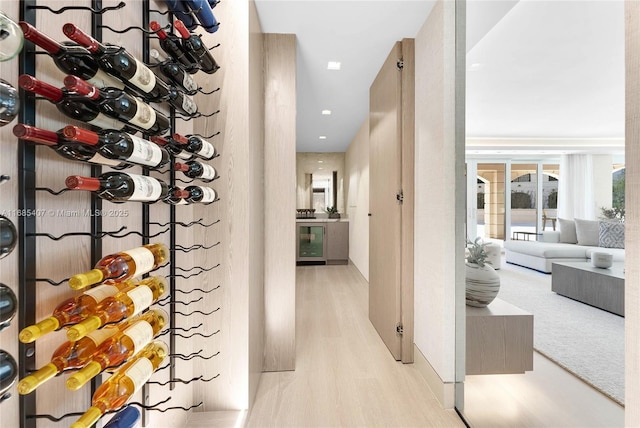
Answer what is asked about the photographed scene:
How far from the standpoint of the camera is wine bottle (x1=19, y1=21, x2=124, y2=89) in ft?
1.89

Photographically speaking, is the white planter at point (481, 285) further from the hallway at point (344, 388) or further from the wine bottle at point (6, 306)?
the wine bottle at point (6, 306)

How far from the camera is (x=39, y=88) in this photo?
1.94ft

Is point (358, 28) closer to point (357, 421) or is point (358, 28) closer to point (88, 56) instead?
point (88, 56)

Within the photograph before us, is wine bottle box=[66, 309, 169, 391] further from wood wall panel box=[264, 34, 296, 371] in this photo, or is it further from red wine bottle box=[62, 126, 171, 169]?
wood wall panel box=[264, 34, 296, 371]

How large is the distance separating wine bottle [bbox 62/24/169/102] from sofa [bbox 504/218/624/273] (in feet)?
4.92

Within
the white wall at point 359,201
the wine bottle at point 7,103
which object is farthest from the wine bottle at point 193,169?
the white wall at point 359,201

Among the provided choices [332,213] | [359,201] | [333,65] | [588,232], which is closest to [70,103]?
[588,232]

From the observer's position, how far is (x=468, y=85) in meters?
1.73

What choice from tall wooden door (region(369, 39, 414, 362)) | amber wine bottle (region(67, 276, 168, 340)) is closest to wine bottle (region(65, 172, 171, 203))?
amber wine bottle (region(67, 276, 168, 340))

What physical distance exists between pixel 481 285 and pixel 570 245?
0.61m

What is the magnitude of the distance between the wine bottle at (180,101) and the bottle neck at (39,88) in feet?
1.39

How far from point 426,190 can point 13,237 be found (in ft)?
6.54

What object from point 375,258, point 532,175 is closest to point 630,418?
point 532,175

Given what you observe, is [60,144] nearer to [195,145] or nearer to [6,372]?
[6,372]
